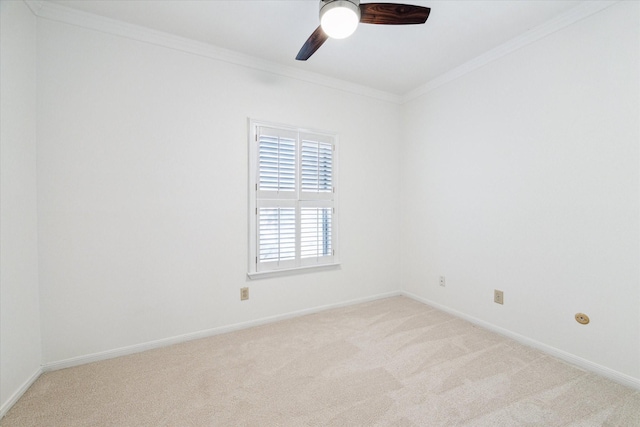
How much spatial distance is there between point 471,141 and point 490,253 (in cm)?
109

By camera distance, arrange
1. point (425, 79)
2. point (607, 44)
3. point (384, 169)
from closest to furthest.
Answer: point (607, 44) → point (425, 79) → point (384, 169)

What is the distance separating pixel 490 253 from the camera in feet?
8.68

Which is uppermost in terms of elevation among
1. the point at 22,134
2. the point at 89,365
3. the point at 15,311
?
the point at 22,134

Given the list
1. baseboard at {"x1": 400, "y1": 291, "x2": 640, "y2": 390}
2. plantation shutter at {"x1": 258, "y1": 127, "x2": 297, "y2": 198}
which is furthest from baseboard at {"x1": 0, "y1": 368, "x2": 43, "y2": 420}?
baseboard at {"x1": 400, "y1": 291, "x2": 640, "y2": 390}

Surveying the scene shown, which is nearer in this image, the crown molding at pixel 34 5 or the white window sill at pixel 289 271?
the crown molding at pixel 34 5

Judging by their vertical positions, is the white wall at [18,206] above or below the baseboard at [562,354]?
above

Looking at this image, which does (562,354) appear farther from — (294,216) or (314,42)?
(314,42)

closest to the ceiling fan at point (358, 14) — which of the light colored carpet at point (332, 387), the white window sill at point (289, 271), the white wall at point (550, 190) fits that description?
the white wall at point (550, 190)

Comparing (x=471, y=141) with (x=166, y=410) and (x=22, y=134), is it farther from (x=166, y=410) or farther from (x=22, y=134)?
(x=22, y=134)

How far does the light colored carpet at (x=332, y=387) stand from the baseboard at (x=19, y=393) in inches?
1.2

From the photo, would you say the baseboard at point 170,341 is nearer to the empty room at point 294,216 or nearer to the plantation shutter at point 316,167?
the empty room at point 294,216

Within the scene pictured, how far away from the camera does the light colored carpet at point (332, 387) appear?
5.10 feet

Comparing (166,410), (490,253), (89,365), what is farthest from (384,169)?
(89,365)

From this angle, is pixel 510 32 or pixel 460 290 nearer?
pixel 510 32
